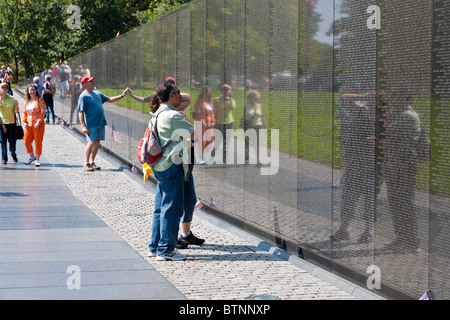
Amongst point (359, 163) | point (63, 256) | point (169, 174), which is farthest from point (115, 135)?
point (359, 163)

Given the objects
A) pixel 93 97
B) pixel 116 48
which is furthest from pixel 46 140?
pixel 93 97

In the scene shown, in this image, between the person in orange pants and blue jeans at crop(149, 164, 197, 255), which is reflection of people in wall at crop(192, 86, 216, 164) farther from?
the person in orange pants

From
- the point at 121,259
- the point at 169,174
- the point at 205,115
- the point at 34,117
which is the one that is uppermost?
the point at 205,115

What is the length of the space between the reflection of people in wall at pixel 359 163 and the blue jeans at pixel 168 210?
1787mm

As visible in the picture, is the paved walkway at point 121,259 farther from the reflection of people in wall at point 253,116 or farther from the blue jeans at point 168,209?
the reflection of people in wall at point 253,116

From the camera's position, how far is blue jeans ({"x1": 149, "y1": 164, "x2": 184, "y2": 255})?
24.6 ft

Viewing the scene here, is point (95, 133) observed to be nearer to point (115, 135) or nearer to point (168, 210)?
point (115, 135)

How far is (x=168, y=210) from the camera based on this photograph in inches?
297

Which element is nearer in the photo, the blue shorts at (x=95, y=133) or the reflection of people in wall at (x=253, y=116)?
the reflection of people in wall at (x=253, y=116)

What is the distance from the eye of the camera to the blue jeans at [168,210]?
24.6 ft

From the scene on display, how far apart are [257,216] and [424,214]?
140 inches

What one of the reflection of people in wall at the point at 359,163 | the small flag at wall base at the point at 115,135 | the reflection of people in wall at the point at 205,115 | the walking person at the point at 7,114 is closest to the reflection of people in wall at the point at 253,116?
the reflection of people in wall at the point at 205,115

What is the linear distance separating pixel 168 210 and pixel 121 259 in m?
0.71

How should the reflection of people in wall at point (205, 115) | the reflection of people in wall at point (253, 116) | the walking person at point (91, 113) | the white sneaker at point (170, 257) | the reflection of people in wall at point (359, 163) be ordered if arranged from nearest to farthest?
the reflection of people in wall at point (359, 163) < the white sneaker at point (170, 257) < the reflection of people in wall at point (253, 116) < the reflection of people in wall at point (205, 115) < the walking person at point (91, 113)
